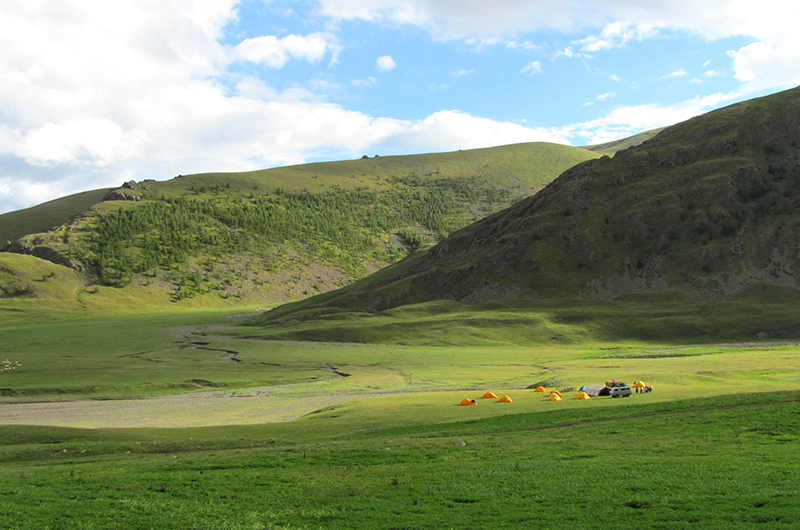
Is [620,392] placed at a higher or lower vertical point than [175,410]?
higher

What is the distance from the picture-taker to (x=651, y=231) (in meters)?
139

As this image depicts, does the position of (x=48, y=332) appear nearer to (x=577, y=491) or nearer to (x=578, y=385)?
(x=578, y=385)

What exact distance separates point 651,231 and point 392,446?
129725mm

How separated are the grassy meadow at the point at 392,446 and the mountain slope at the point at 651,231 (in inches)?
2259

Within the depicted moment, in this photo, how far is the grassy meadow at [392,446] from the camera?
15195mm

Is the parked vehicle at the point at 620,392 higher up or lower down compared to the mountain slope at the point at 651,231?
lower down

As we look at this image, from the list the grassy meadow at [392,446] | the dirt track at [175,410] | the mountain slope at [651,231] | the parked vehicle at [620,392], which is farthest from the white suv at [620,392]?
the mountain slope at [651,231]

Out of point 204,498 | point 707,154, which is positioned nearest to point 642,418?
point 204,498

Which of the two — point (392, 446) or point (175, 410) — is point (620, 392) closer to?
point (392, 446)

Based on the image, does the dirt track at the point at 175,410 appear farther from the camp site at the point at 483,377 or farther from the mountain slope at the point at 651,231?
the mountain slope at the point at 651,231

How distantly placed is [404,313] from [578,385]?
260 feet

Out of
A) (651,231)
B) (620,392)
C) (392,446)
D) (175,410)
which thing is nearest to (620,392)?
(620,392)

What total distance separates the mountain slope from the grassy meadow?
2259 inches

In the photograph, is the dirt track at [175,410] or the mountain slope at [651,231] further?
the mountain slope at [651,231]
